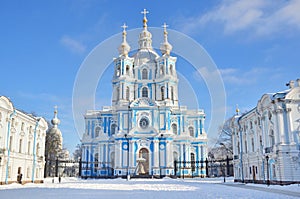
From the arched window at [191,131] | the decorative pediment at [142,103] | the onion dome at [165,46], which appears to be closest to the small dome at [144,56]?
the onion dome at [165,46]

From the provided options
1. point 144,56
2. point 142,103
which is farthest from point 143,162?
point 144,56

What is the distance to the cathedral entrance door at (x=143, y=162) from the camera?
146ft

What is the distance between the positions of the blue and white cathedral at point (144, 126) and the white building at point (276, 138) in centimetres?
1840

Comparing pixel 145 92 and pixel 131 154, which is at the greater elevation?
pixel 145 92

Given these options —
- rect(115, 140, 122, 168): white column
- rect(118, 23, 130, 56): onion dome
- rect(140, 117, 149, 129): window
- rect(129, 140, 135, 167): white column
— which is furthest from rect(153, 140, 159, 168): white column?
rect(118, 23, 130, 56): onion dome

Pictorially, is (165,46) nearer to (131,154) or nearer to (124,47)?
(124,47)

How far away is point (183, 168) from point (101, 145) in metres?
13.4

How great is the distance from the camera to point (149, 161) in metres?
45.1

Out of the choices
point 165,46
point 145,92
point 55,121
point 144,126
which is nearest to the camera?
point 144,126

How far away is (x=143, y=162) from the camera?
4553 cm

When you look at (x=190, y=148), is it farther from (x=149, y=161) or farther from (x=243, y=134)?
(x=243, y=134)

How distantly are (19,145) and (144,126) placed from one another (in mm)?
21832

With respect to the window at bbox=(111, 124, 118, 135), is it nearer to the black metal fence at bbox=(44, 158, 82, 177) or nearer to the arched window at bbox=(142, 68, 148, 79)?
the black metal fence at bbox=(44, 158, 82, 177)

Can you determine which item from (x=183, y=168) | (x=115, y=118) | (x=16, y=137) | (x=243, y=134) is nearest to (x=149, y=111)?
(x=115, y=118)
